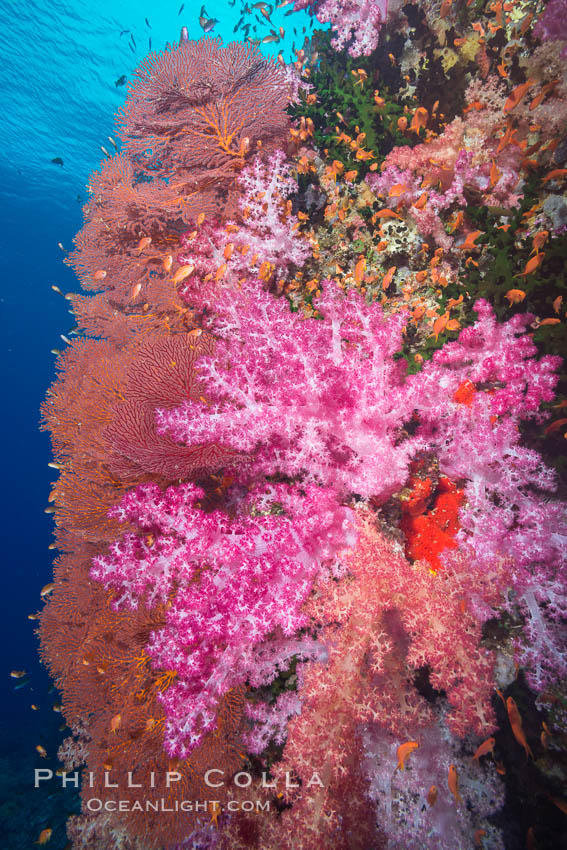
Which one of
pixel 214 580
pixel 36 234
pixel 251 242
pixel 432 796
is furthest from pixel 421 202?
pixel 36 234

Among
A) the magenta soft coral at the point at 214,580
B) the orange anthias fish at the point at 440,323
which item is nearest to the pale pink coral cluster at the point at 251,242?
the orange anthias fish at the point at 440,323

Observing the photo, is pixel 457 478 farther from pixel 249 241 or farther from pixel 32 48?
pixel 32 48

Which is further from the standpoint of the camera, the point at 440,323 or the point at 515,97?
the point at 515,97

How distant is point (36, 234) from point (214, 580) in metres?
39.7

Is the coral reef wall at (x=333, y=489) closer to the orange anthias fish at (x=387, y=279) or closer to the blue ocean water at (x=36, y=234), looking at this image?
the orange anthias fish at (x=387, y=279)

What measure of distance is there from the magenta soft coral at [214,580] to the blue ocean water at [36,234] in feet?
47.9

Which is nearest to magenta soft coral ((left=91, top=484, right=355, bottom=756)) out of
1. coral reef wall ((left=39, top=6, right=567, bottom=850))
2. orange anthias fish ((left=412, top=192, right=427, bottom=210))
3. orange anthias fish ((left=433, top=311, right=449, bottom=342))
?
coral reef wall ((left=39, top=6, right=567, bottom=850))

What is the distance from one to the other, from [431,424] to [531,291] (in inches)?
60.2

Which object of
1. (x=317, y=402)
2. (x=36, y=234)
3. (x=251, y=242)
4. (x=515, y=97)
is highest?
(x=36, y=234)

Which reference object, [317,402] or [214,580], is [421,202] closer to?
[317,402]

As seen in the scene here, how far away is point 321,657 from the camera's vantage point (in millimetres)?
2748

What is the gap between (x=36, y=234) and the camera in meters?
31.2

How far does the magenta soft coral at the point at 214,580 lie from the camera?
2.49 metres

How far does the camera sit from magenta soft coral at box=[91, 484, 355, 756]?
8.18 ft
